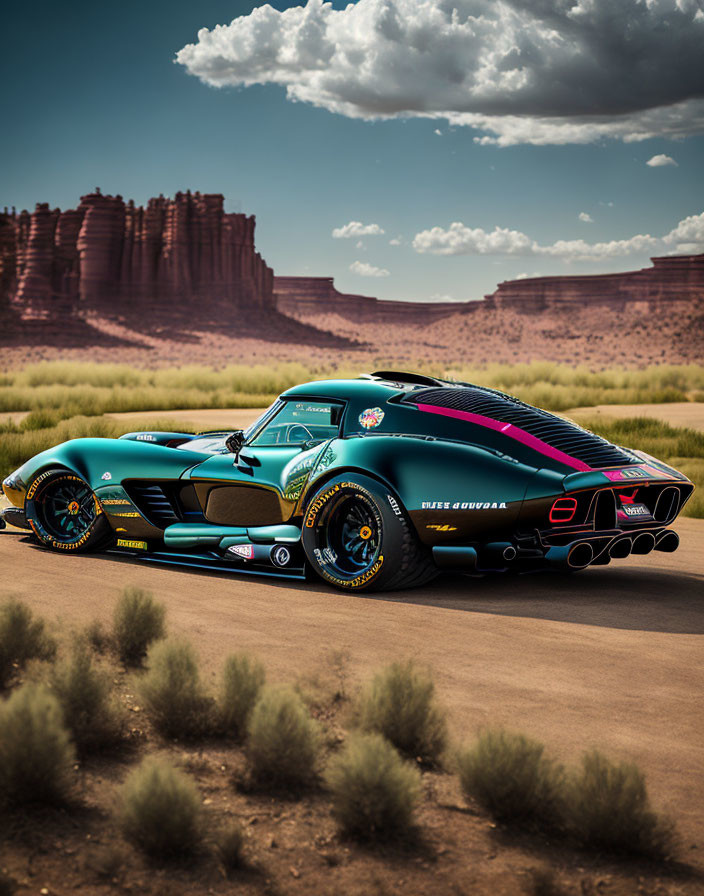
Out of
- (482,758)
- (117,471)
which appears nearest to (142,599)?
(482,758)

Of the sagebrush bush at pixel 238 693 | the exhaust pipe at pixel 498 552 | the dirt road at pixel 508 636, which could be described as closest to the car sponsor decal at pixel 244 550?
the dirt road at pixel 508 636

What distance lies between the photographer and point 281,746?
13.1ft

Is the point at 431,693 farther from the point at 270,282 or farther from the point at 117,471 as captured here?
the point at 270,282

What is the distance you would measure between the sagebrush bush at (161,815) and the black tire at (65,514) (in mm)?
5544

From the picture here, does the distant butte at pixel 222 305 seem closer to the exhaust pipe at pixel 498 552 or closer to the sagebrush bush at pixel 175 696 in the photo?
the exhaust pipe at pixel 498 552

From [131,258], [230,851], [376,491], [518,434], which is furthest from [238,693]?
[131,258]

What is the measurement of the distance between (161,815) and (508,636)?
3296mm

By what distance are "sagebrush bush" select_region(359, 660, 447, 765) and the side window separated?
12.1ft

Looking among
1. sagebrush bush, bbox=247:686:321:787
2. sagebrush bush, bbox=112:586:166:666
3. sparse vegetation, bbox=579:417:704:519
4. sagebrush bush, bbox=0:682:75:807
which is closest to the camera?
sagebrush bush, bbox=0:682:75:807

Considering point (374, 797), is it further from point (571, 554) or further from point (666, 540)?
point (666, 540)

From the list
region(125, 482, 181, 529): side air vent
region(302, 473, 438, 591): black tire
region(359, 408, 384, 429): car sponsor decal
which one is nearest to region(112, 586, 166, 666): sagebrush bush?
region(302, 473, 438, 591): black tire

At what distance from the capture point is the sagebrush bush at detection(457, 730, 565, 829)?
3744 millimetres

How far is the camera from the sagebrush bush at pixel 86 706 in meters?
4.25

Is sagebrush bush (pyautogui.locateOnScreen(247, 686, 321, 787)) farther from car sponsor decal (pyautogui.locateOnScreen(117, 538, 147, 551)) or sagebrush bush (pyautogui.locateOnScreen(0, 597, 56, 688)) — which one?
car sponsor decal (pyautogui.locateOnScreen(117, 538, 147, 551))
